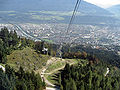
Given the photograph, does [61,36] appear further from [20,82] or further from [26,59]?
Answer: [20,82]

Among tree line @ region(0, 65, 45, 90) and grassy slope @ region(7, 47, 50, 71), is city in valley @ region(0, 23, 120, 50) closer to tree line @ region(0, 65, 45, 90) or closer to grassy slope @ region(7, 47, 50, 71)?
grassy slope @ region(7, 47, 50, 71)

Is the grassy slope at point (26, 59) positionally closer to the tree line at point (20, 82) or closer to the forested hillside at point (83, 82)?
the tree line at point (20, 82)

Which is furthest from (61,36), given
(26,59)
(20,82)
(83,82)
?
(20,82)

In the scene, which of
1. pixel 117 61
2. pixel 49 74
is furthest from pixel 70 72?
pixel 117 61

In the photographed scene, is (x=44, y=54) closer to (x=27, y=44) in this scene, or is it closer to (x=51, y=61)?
(x=51, y=61)

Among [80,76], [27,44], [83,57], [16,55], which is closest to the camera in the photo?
[80,76]

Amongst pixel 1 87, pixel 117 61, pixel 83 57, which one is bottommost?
pixel 117 61

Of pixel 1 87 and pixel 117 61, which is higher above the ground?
pixel 1 87

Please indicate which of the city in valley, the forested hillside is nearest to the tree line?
the forested hillside
